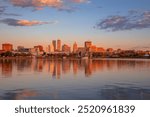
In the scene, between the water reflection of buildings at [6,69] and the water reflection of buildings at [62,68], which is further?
the water reflection of buildings at [62,68]

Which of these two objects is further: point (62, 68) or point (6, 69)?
point (62, 68)

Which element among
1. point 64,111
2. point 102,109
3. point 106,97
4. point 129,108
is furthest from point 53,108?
point 106,97

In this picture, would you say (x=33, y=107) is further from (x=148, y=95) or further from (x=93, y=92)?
(x=148, y=95)

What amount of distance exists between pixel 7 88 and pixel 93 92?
4066 mm

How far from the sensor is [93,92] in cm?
1259

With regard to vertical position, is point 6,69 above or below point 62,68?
above

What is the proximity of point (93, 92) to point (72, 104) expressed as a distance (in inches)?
146

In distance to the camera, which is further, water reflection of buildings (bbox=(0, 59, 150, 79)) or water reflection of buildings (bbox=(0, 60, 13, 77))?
water reflection of buildings (bbox=(0, 59, 150, 79))

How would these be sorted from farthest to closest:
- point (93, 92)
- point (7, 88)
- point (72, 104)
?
point (7, 88), point (93, 92), point (72, 104)

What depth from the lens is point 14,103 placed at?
9328mm

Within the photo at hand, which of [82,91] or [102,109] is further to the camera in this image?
[82,91]

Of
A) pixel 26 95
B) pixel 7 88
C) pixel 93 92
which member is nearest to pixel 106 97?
pixel 93 92

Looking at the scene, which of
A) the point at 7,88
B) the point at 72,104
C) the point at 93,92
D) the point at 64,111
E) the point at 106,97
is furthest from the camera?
the point at 7,88

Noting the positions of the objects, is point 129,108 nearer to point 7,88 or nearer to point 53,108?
point 53,108
